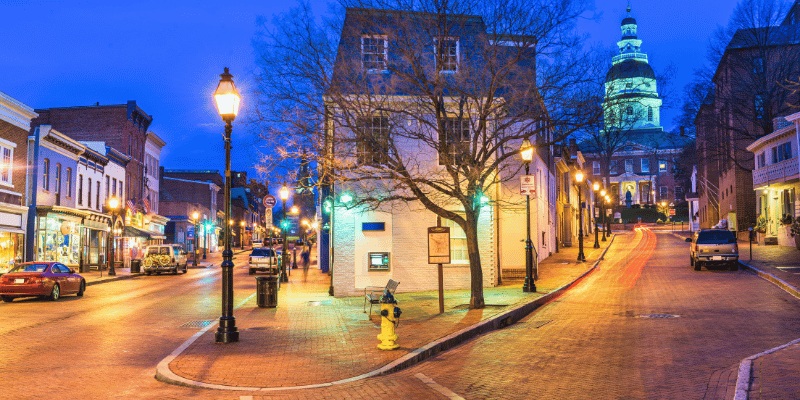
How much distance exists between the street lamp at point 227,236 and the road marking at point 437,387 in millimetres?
4288

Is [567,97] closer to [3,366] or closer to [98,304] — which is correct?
[3,366]

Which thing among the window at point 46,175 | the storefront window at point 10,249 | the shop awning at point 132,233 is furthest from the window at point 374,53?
the shop awning at point 132,233

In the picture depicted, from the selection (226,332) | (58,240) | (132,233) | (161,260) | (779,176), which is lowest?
(226,332)

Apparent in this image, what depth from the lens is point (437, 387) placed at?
8469mm

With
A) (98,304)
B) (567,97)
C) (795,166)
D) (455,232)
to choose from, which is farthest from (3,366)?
(795,166)

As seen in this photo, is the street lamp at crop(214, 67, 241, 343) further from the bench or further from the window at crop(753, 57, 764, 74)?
the window at crop(753, 57, 764, 74)

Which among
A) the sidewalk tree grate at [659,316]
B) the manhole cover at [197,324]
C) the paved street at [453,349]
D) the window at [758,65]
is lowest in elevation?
the manhole cover at [197,324]

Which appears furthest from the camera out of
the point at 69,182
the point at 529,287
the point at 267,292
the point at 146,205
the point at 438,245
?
the point at 146,205

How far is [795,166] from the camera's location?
38.0 m

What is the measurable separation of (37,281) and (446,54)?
14560 mm

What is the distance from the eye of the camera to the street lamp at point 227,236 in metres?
12.1

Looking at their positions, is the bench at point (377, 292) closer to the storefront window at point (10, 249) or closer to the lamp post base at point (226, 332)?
the lamp post base at point (226, 332)

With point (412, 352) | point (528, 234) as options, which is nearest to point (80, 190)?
point (528, 234)

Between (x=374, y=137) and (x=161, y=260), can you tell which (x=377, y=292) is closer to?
(x=374, y=137)
